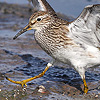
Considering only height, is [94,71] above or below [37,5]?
below

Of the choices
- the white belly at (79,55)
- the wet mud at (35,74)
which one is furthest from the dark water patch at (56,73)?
the white belly at (79,55)

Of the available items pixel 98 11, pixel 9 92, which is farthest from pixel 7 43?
pixel 98 11

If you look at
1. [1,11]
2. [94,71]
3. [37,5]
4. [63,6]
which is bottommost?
[1,11]

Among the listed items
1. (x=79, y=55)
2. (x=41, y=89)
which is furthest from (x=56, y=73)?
(x=79, y=55)

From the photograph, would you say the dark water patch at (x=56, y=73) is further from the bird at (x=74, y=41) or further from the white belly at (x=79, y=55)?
the white belly at (x=79, y=55)

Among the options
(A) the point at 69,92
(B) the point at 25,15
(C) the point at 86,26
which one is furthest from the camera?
(B) the point at 25,15

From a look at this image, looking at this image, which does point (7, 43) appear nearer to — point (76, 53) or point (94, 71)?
point (94, 71)

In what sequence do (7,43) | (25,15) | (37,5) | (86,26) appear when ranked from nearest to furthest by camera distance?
(86,26)
(37,5)
(7,43)
(25,15)

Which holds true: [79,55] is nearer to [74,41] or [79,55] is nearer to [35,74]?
[74,41]
